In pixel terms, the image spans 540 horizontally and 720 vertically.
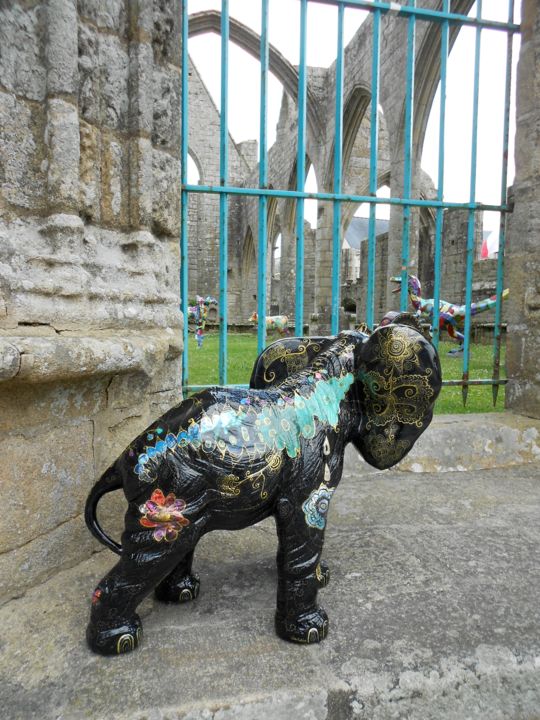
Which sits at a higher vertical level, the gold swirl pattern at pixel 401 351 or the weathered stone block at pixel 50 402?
the gold swirl pattern at pixel 401 351

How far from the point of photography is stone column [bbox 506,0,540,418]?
2.84 meters

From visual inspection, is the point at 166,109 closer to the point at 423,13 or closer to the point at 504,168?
the point at 423,13

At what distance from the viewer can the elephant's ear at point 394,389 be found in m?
1.35

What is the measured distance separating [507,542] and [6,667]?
1.67 meters

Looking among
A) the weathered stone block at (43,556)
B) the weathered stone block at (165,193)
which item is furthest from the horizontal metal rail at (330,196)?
the weathered stone block at (43,556)

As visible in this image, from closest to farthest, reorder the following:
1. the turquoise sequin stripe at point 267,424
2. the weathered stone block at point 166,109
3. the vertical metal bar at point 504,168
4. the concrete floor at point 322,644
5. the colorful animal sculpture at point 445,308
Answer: the concrete floor at point 322,644, the turquoise sequin stripe at point 267,424, the weathered stone block at point 166,109, the vertical metal bar at point 504,168, the colorful animal sculpture at point 445,308

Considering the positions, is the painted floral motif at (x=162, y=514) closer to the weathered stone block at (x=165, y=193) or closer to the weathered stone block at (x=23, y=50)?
the weathered stone block at (x=165, y=193)

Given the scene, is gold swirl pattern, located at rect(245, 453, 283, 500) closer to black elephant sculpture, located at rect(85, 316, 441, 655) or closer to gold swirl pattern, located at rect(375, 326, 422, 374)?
black elephant sculpture, located at rect(85, 316, 441, 655)

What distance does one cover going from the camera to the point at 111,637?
1.22 meters

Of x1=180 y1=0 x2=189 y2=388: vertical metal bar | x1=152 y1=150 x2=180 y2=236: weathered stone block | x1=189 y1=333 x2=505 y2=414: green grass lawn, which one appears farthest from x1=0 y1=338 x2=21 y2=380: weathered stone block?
x1=189 y1=333 x2=505 y2=414: green grass lawn

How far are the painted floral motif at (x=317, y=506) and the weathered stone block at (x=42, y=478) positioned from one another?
78cm

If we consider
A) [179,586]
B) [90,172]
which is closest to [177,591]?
[179,586]

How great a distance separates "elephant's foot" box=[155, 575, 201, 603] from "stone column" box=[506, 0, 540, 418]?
2.32m

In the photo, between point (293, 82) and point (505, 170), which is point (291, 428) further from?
point (293, 82)
